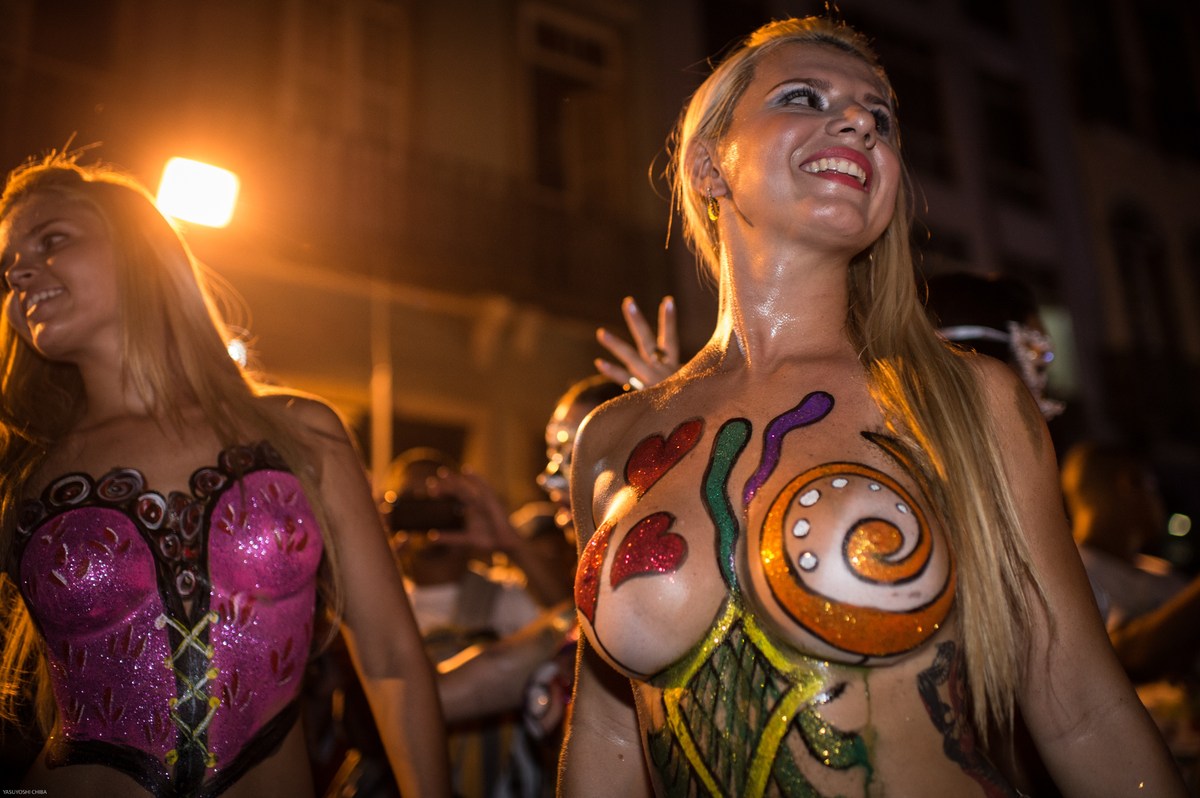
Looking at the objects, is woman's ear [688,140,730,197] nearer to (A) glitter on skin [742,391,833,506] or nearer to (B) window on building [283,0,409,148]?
(A) glitter on skin [742,391,833,506]

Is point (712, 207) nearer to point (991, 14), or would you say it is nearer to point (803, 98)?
point (803, 98)

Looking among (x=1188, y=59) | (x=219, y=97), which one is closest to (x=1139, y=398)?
(x=1188, y=59)

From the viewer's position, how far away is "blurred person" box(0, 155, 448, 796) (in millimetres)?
2178

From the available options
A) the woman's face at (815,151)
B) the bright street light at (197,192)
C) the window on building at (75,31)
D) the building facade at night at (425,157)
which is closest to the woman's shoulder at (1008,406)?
the woman's face at (815,151)

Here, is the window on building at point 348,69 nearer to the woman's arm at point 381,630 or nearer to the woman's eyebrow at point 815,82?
the woman's arm at point 381,630

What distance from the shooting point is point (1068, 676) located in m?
1.72

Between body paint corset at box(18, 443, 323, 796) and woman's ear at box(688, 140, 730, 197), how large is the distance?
1152 mm

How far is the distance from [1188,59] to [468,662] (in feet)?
74.2

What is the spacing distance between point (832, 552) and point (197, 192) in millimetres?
3758

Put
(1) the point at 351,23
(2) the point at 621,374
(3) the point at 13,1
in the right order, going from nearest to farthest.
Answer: (2) the point at 621,374 < (3) the point at 13,1 < (1) the point at 351,23

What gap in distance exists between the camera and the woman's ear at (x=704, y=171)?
231cm

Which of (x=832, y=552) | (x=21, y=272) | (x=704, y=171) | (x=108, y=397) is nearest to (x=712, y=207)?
(x=704, y=171)

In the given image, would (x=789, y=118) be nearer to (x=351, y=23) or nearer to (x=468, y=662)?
(x=468, y=662)

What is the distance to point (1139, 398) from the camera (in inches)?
726
